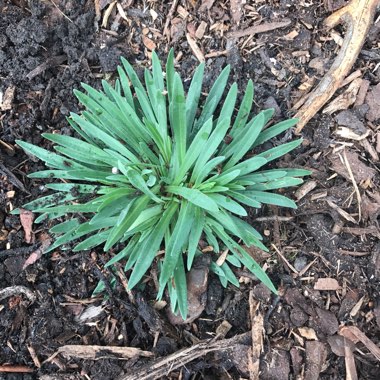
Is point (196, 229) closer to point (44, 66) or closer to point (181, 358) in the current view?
point (181, 358)

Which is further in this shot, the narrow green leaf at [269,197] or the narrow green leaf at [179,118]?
the narrow green leaf at [269,197]

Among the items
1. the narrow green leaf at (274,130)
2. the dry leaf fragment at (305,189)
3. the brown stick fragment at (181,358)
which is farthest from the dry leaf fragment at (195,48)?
the brown stick fragment at (181,358)

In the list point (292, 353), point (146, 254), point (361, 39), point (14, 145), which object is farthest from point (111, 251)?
point (361, 39)

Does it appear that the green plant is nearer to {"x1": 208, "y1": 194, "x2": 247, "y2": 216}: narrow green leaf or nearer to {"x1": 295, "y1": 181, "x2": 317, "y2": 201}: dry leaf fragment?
{"x1": 208, "y1": 194, "x2": 247, "y2": 216}: narrow green leaf

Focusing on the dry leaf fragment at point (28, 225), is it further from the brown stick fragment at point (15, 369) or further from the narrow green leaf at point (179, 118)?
the narrow green leaf at point (179, 118)

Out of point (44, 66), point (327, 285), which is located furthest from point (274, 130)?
point (44, 66)
